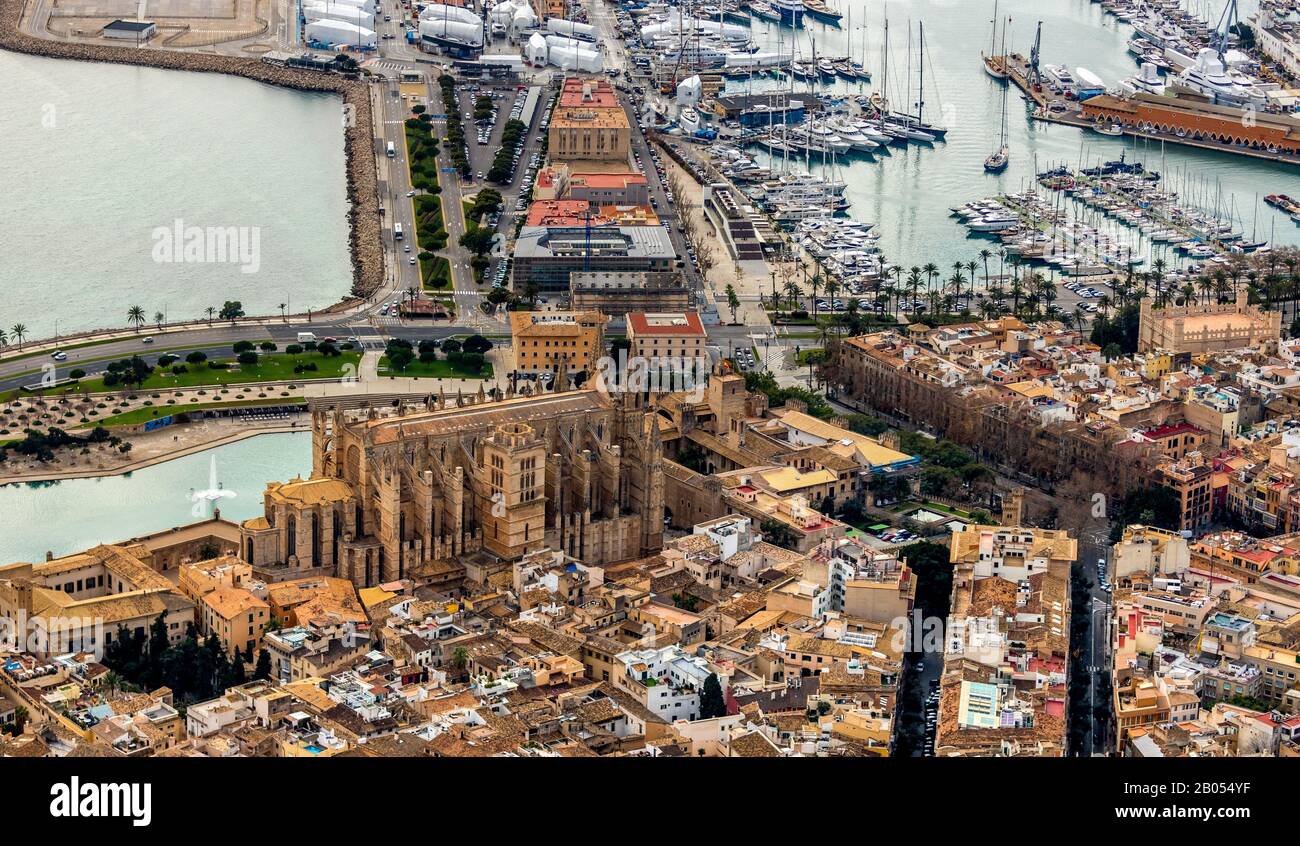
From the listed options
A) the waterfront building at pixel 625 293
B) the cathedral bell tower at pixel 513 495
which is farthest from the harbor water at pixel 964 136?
the cathedral bell tower at pixel 513 495

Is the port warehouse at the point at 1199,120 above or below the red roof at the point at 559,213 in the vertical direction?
above

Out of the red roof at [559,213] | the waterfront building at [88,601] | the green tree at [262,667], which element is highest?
the red roof at [559,213]

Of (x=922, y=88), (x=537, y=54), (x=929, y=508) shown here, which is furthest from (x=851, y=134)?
(x=929, y=508)

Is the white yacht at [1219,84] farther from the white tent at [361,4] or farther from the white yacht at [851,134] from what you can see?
the white tent at [361,4]

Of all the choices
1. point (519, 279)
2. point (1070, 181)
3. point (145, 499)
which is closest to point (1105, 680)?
point (145, 499)

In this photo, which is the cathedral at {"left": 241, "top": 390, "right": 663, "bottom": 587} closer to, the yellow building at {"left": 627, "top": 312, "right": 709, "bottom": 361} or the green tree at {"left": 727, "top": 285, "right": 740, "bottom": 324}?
the yellow building at {"left": 627, "top": 312, "right": 709, "bottom": 361}

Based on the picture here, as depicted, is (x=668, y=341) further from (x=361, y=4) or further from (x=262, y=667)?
(x=361, y=4)

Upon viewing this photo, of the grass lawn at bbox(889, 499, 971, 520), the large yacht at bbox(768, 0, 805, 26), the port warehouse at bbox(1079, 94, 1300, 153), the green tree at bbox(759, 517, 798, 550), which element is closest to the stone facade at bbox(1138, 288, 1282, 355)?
the grass lawn at bbox(889, 499, 971, 520)

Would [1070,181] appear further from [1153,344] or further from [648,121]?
[1153,344]

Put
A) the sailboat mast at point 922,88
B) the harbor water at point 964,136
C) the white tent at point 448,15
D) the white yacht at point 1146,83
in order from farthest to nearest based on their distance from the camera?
the white tent at point 448,15
the white yacht at point 1146,83
the sailboat mast at point 922,88
the harbor water at point 964,136
